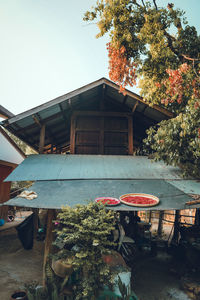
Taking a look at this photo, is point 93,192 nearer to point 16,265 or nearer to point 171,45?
point 16,265

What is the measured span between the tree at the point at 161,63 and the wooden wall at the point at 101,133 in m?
1.73

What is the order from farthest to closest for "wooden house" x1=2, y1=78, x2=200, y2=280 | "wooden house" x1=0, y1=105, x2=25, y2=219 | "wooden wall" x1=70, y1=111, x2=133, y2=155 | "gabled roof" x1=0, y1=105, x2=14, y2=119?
"wooden house" x1=0, y1=105, x2=25, y2=219 → "wooden wall" x1=70, y1=111, x2=133, y2=155 → "gabled roof" x1=0, y1=105, x2=14, y2=119 → "wooden house" x1=2, y1=78, x2=200, y2=280

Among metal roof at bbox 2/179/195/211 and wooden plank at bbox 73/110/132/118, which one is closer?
metal roof at bbox 2/179/195/211

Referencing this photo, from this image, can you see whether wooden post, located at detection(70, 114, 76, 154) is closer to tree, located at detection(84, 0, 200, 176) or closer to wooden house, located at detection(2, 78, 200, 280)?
wooden house, located at detection(2, 78, 200, 280)

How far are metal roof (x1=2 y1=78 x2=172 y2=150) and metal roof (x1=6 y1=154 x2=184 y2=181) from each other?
5.56 ft

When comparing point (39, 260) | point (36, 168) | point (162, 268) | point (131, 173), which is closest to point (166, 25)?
point (131, 173)

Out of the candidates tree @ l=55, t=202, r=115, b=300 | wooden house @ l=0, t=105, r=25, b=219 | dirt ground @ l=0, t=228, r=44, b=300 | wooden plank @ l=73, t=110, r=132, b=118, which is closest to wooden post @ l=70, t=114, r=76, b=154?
wooden plank @ l=73, t=110, r=132, b=118

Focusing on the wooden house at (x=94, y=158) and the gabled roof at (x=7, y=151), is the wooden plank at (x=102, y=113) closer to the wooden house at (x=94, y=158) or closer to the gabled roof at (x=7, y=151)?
the wooden house at (x=94, y=158)

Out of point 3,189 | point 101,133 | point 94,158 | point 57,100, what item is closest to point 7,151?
point 3,189

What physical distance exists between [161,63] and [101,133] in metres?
4.11

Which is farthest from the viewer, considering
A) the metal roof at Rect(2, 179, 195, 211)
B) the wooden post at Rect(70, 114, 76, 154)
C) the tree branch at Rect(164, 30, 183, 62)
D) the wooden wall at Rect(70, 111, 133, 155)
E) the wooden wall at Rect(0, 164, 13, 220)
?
the wooden wall at Rect(0, 164, 13, 220)

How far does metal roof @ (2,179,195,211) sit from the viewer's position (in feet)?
16.2

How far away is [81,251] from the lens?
12.7 feet

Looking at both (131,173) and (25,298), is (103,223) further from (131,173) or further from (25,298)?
(131,173)
